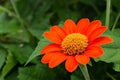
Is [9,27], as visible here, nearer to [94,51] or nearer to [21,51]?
[21,51]

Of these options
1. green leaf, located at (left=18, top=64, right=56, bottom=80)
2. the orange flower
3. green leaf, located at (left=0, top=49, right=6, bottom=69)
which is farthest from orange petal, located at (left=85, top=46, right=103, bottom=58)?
green leaf, located at (left=0, top=49, right=6, bottom=69)

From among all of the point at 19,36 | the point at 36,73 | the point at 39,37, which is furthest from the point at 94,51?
the point at 19,36

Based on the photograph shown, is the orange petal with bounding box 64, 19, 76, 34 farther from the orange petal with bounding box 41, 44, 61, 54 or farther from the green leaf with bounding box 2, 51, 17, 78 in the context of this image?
the green leaf with bounding box 2, 51, 17, 78

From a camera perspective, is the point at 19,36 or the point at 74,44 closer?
the point at 74,44

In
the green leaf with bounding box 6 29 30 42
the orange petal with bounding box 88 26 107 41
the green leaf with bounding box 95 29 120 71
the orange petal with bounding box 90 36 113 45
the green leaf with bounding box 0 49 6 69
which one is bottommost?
the green leaf with bounding box 6 29 30 42

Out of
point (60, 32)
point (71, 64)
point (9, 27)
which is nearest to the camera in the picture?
point (71, 64)
